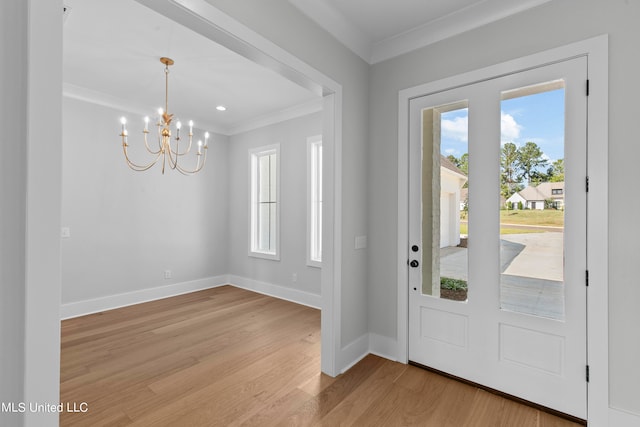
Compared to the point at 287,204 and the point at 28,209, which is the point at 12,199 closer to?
the point at 28,209

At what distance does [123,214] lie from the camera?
418cm

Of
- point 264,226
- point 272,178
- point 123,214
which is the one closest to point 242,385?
point 264,226

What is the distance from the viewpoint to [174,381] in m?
2.34

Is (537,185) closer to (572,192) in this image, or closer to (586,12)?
(572,192)

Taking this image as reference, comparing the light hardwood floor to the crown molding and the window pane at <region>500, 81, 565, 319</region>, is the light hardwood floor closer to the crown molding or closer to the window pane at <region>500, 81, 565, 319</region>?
the window pane at <region>500, 81, 565, 319</region>

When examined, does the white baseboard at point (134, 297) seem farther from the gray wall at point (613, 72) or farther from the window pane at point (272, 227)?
the gray wall at point (613, 72)

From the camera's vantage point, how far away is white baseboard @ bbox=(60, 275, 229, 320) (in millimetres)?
3740

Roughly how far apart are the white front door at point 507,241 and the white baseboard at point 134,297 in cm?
377

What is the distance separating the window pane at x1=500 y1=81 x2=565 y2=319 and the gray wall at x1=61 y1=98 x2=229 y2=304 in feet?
14.7

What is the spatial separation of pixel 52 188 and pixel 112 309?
146 inches

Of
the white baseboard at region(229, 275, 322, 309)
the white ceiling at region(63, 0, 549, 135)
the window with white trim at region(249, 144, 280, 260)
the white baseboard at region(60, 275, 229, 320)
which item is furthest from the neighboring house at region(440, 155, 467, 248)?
the white baseboard at region(60, 275, 229, 320)

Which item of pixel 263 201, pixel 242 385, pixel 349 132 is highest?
pixel 349 132

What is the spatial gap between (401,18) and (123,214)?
4187 mm

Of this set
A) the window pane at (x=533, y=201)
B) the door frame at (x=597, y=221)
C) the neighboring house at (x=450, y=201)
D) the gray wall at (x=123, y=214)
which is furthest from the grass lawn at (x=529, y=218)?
the gray wall at (x=123, y=214)
